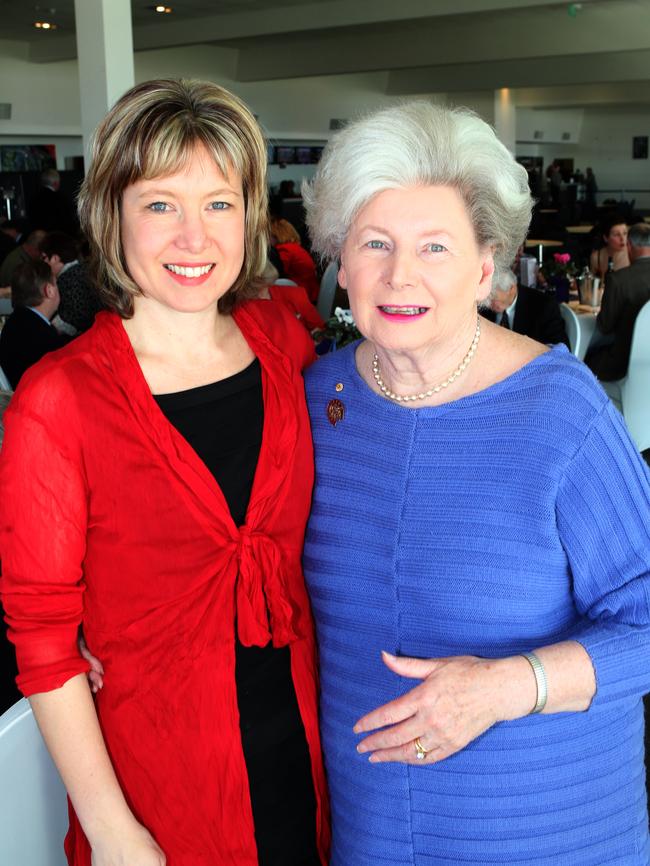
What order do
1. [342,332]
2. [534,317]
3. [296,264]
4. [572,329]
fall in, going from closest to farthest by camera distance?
[342,332] → [534,317] → [572,329] → [296,264]

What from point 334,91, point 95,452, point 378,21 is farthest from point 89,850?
point 334,91

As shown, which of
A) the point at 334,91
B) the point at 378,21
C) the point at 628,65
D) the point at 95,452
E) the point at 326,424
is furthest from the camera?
the point at 334,91

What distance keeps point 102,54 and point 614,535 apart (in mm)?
5627

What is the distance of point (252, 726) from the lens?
1.40m

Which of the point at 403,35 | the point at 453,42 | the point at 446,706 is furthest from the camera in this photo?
the point at 403,35

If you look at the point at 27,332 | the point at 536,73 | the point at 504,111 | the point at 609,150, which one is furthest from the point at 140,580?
the point at 609,150

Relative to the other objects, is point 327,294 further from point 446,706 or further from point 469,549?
point 446,706

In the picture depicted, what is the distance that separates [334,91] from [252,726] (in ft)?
63.0

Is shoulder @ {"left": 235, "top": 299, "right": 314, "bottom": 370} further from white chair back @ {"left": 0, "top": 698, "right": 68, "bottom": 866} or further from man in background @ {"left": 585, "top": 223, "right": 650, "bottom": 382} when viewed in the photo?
man in background @ {"left": 585, "top": 223, "right": 650, "bottom": 382}

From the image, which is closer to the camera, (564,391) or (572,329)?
(564,391)

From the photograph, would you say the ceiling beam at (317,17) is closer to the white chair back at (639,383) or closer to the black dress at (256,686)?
the white chair back at (639,383)

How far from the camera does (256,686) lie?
141 centimetres

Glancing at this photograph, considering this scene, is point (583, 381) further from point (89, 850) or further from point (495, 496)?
point (89, 850)

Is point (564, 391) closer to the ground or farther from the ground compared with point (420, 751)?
farther from the ground
